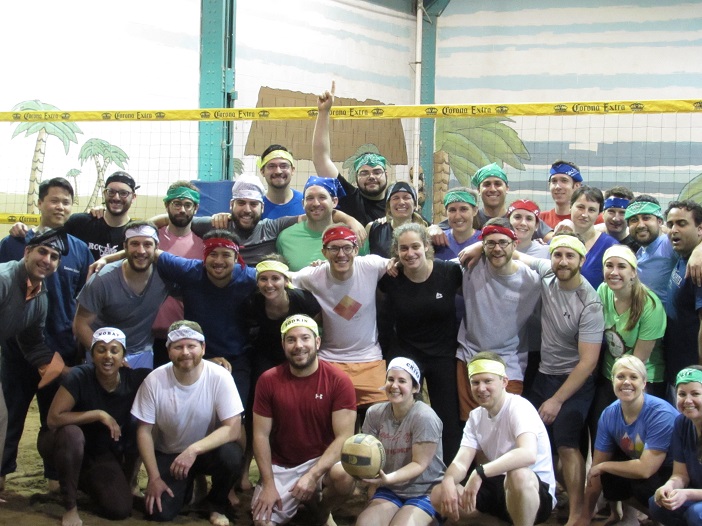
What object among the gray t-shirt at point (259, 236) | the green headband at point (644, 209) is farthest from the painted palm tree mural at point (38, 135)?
the green headband at point (644, 209)

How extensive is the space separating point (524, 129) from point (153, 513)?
10.2 metres

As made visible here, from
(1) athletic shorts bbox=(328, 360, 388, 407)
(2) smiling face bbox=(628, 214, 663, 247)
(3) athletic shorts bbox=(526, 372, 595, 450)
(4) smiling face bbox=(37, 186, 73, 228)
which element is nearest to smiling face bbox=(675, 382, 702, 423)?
(3) athletic shorts bbox=(526, 372, 595, 450)

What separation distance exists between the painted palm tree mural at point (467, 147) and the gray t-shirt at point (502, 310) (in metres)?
8.28

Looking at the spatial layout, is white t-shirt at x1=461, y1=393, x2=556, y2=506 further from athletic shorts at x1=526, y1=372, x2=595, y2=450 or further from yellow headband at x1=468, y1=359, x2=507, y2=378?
athletic shorts at x1=526, y1=372, x2=595, y2=450

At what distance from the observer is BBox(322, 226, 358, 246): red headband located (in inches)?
210

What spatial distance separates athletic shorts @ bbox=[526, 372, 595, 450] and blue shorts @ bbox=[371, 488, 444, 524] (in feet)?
3.12

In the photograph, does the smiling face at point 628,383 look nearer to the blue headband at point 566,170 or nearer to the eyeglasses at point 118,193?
the blue headband at point 566,170

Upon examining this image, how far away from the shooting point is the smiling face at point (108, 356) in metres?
5.18

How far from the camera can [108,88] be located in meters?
10.2

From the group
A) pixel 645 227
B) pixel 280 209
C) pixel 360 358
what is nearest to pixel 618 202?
pixel 645 227

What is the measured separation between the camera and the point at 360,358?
5.50 m

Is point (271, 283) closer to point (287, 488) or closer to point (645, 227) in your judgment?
point (287, 488)

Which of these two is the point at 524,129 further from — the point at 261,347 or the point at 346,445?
the point at 346,445

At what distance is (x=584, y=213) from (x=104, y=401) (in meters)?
3.54
